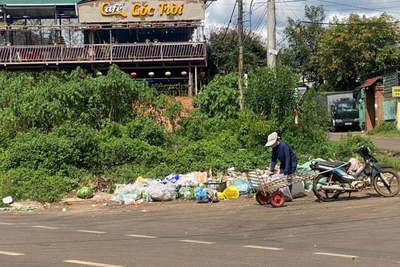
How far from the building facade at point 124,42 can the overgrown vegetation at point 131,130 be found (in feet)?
44.9

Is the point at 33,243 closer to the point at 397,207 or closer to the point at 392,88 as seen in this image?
the point at 397,207

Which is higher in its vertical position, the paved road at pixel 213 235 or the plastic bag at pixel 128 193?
the plastic bag at pixel 128 193

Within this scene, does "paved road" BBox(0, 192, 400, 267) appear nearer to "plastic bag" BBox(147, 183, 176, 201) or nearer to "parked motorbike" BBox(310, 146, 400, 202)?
"parked motorbike" BBox(310, 146, 400, 202)

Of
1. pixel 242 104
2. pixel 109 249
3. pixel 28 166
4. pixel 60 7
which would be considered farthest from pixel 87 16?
pixel 109 249

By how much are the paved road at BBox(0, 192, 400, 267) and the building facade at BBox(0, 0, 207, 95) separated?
25960 mm

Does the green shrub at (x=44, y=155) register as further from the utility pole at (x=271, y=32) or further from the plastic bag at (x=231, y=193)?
the utility pole at (x=271, y=32)

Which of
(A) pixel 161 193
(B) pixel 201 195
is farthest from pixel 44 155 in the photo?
(B) pixel 201 195

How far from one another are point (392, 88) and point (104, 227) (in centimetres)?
3099

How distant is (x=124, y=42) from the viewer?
140ft

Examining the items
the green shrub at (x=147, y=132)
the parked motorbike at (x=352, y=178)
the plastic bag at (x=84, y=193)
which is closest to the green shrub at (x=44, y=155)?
the plastic bag at (x=84, y=193)

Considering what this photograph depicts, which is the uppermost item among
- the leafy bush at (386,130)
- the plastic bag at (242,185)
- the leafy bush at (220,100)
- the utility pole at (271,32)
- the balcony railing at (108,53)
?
the balcony railing at (108,53)

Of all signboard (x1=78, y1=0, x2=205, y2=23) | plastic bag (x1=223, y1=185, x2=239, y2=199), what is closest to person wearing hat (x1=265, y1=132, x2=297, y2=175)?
plastic bag (x1=223, y1=185, x2=239, y2=199)

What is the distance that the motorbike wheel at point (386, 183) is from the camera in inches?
560

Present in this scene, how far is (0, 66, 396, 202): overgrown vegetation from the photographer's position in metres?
18.7
